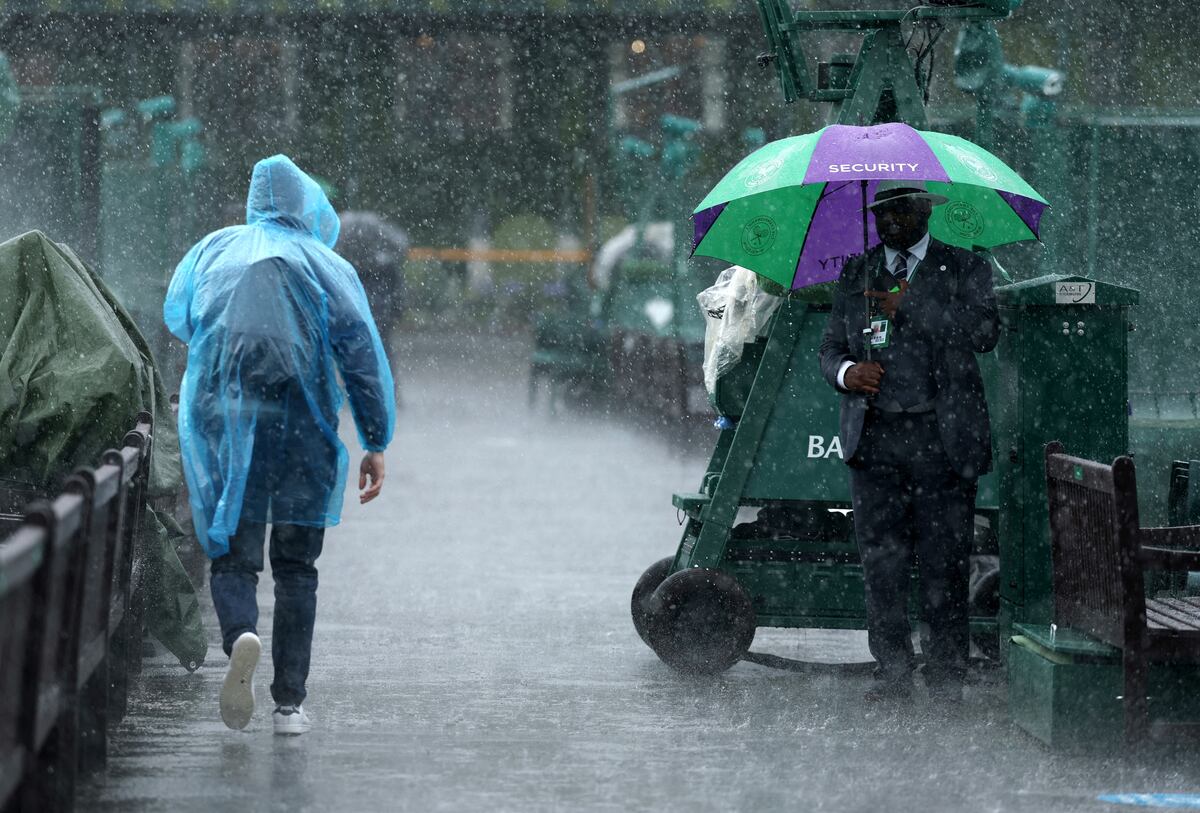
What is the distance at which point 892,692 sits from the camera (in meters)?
6.44

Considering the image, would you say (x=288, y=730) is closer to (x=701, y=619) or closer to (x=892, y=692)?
(x=701, y=619)

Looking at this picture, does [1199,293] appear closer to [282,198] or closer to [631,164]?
[282,198]

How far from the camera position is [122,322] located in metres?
6.82

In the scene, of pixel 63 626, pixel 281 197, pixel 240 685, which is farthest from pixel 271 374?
pixel 63 626

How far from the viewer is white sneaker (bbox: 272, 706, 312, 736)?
5.93 metres

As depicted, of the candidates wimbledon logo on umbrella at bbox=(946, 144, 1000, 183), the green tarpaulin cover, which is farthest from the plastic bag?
the green tarpaulin cover

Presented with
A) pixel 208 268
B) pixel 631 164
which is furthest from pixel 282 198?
pixel 631 164

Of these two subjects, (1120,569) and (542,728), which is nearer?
(1120,569)

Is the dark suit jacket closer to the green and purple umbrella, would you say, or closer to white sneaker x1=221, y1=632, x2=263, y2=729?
the green and purple umbrella

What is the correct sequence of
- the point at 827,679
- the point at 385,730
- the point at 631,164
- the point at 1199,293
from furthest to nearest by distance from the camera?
the point at 631,164, the point at 1199,293, the point at 827,679, the point at 385,730

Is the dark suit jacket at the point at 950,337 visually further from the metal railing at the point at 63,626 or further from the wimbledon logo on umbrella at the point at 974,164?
the metal railing at the point at 63,626

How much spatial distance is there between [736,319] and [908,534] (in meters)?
1.11

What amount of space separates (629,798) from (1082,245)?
940 centimetres

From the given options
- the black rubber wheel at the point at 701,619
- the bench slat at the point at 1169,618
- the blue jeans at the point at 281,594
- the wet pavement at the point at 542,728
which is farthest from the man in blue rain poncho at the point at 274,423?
the bench slat at the point at 1169,618
